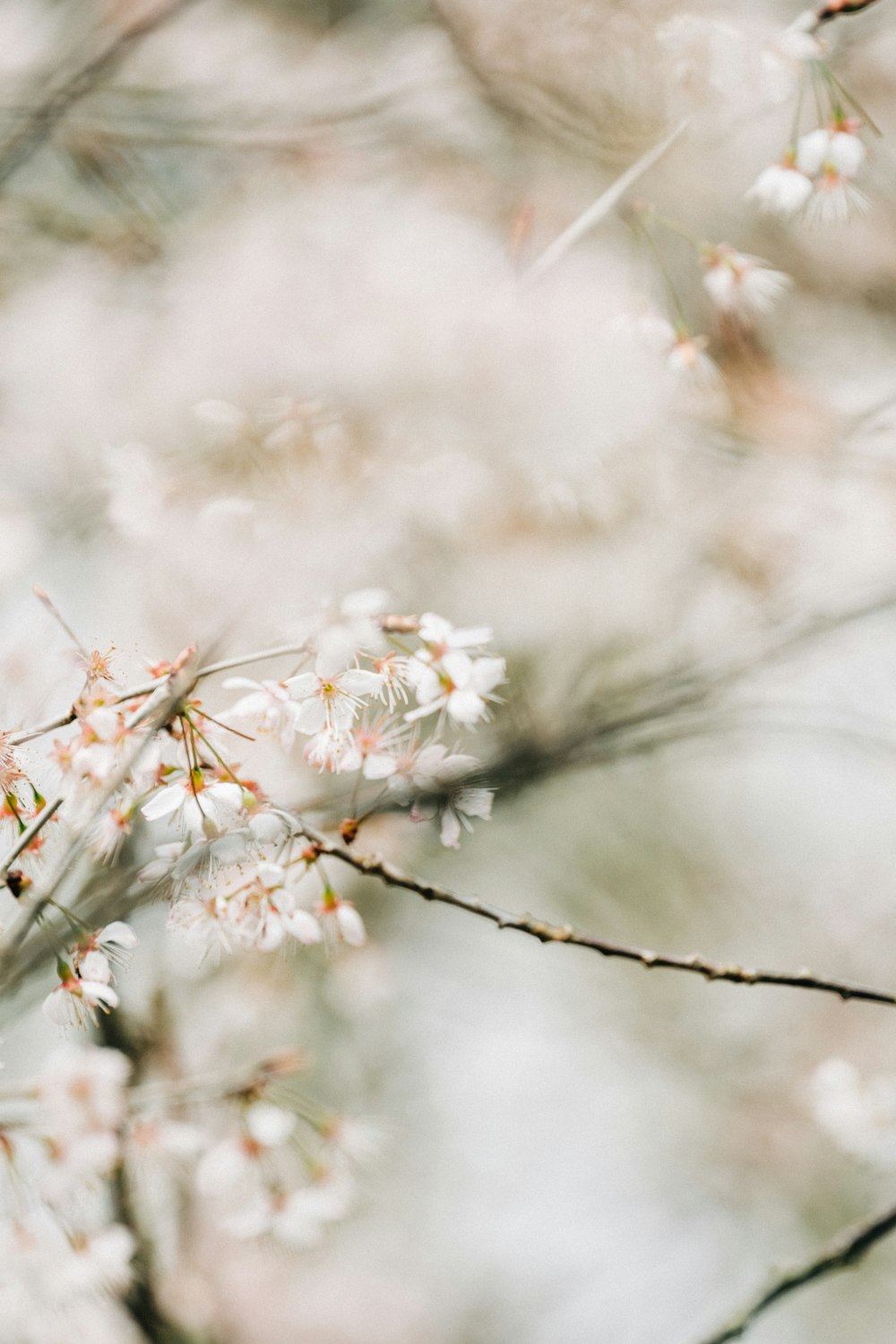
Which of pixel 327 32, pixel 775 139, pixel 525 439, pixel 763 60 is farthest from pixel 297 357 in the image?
pixel 327 32

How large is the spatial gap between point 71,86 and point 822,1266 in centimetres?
127

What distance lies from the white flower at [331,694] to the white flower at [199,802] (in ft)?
0.19

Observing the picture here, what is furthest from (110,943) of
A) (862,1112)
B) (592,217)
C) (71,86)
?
(862,1112)

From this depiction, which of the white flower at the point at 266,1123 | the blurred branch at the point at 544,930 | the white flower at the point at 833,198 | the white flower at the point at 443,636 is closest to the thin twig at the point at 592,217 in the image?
the white flower at the point at 833,198

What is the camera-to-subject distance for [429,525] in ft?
2.86

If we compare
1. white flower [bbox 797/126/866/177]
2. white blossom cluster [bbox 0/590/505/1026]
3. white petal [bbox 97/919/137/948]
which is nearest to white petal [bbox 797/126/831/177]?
white flower [bbox 797/126/866/177]

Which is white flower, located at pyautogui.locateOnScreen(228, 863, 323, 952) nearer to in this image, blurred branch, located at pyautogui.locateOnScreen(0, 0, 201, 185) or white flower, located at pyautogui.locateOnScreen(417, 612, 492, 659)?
white flower, located at pyautogui.locateOnScreen(417, 612, 492, 659)

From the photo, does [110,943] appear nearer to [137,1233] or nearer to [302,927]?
[302,927]

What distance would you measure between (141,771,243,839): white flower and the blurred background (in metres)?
0.07

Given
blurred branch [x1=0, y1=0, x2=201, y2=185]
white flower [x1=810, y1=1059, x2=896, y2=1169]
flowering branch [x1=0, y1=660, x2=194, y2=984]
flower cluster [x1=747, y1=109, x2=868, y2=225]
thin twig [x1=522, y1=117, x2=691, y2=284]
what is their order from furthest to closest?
white flower [x1=810, y1=1059, x2=896, y2=1169] → blurred branch [x1=0, y1=0, x2=201, y2=185] → flower cluster [x1=747, y1=109, x2=868, y2=225] → thin twig [x1=522, y1=117, x2=691, y2=284] → flowering branch [x1=0, y1=660, x2=194, y2=984]

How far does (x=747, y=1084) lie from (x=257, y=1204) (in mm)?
1986

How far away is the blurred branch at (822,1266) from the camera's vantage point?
613 millimetres

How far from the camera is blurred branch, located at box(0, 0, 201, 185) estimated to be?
34.9 inches

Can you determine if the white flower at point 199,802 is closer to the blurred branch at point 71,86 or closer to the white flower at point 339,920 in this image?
the white flower at point 339,920
